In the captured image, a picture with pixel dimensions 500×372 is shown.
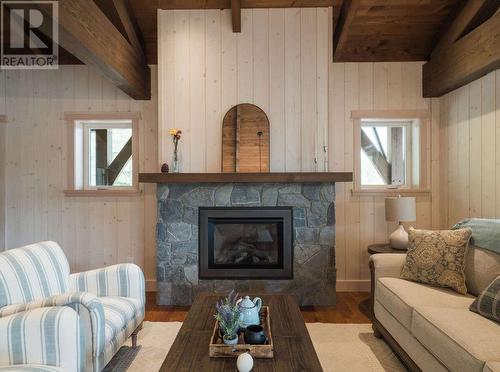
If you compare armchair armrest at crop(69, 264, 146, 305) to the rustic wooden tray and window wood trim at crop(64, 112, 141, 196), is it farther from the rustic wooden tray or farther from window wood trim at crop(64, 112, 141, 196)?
window wood trim at crop(64, 112, 141, 196)

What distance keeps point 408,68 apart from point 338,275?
263 centimetres

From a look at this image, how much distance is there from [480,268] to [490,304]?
0.50m

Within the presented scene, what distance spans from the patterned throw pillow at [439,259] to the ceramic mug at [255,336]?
4.63ft

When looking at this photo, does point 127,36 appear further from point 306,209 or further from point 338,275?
point 338,275

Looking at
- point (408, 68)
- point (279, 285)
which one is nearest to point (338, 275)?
point (279, 285)

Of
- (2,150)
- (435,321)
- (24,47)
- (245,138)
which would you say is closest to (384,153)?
(245,138)

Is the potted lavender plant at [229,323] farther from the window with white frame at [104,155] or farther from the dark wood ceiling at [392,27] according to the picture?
the dark wood ceiling at [392,27]

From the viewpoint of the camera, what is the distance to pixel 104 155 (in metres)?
4.23

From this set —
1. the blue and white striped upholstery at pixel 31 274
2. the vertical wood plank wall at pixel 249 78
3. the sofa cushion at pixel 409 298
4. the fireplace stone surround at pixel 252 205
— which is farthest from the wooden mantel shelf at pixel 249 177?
the blue and white striped upholstery at pixel 31 274

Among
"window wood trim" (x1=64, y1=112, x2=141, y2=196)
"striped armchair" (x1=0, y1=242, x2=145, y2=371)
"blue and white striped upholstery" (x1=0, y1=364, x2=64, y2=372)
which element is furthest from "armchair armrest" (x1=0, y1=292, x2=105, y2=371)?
"window wood trim" (x1=64, y1=112, x2=141, y2=196)

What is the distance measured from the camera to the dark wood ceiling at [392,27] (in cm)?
333

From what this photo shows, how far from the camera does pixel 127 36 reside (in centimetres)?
342

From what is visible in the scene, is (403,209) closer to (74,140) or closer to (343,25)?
(343,25)

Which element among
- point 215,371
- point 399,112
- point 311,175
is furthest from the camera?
point 399,112
